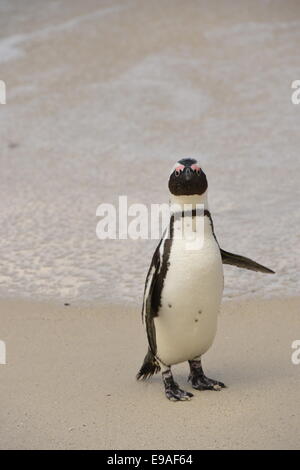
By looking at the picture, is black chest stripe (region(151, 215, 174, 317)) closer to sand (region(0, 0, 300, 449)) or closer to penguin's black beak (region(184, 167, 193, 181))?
penguin's black beak (region(184, 167, 193, 181))

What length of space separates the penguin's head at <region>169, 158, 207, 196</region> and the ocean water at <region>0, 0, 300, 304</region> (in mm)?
1221

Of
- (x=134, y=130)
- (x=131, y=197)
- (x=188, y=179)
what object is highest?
(x=134, y=130)

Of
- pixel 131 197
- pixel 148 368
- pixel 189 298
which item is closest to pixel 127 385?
pixel 148 368

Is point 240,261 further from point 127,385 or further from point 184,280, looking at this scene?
point 127,385

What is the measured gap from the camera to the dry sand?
101 inches

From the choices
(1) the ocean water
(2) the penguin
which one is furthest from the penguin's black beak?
(1) the ocean water

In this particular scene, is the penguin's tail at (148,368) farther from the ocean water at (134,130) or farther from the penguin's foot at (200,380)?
the ocean water at (134,130)

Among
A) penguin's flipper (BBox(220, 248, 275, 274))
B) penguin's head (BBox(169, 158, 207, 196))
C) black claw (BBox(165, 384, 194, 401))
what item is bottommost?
black claw (BBox(165, 384, 194, 401))

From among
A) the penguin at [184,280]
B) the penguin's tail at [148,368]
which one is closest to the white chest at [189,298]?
the penguin at [184,280]

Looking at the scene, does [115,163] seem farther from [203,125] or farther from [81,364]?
[81,364]

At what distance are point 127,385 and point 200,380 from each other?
23 centimetres

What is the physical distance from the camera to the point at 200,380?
2.95 m

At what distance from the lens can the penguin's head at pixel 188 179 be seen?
8.96 feet

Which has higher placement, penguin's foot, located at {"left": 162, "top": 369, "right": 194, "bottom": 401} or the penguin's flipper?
the penguin's flipper
